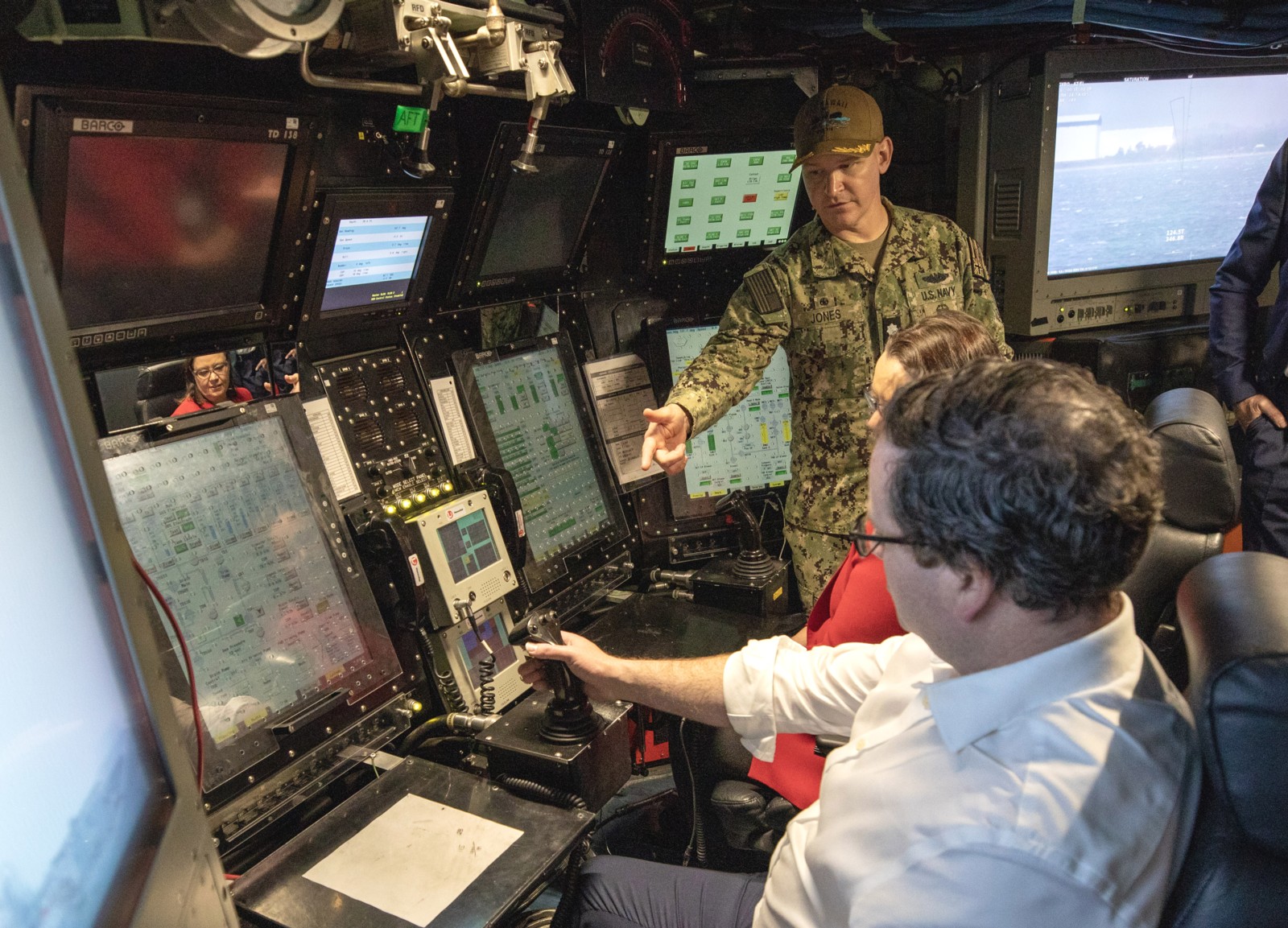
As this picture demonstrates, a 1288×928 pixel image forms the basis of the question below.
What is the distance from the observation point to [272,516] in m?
1.86

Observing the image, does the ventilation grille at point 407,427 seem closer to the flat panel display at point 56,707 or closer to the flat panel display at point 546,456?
the flat panel display at point 546,456

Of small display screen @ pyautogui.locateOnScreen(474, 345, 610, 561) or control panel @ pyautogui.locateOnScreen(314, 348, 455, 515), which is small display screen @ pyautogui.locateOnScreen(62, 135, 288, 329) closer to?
control panel @ pyautogui.locateOnScreen(314, 348, 455, 515)

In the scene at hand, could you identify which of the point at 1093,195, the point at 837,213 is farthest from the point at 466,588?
the point at 1093,195

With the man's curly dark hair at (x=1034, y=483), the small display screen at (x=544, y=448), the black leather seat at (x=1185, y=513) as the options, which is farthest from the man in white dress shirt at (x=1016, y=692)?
the small display screen at (x=544, y=448)

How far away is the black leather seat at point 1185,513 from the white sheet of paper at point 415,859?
3.73 feet

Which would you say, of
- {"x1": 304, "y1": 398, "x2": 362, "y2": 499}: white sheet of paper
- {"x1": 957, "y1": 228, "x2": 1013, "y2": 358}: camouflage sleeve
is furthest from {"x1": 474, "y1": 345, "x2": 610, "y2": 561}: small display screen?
{"x1": 957, "y1": 228, "x2": 1013, "y2": 358}: camouflage sleeve

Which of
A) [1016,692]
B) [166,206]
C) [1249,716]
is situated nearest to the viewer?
[1249,716]

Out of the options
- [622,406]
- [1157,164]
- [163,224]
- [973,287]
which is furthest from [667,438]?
[1157,164]

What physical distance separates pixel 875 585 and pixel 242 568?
1.20 metres

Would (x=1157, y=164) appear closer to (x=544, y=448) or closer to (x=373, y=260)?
(x=544, y=448)

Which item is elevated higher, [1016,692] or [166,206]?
[166,206]

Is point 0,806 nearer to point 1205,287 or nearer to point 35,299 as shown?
point 35,299

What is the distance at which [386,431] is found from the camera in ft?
7.22

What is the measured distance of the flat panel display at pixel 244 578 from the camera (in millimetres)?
1656
